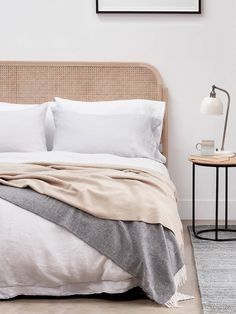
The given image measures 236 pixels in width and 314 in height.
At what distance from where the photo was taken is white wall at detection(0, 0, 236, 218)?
5.09 m

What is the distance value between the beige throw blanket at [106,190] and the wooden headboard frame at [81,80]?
5.21 ft

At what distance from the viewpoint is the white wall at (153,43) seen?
509cm

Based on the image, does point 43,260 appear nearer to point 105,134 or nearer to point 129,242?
point 129,242

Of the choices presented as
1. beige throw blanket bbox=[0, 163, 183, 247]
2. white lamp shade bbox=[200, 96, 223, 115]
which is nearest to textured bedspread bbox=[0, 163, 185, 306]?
beige throw blanket bbox=[0, 163, 183, 247]

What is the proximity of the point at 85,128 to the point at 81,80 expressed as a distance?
2.24 ft

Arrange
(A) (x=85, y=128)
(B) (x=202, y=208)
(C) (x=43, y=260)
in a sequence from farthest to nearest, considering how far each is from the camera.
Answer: (B) (x=202, y=208) < (A) (x=85, y=128) < (C) (x=43, y=260)

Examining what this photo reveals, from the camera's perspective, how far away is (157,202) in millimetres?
3219

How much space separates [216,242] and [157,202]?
130cm

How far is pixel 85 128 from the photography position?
458 cm

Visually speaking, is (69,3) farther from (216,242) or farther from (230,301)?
(230,301)

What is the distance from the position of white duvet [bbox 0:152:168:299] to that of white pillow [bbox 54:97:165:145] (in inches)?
69.5

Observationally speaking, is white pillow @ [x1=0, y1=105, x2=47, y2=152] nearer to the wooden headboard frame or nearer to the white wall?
the wooden headboard frame

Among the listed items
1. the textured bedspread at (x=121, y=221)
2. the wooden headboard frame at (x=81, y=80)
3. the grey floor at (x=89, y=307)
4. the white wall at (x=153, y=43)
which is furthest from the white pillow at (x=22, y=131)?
the grey floor at (x=89, y=307)

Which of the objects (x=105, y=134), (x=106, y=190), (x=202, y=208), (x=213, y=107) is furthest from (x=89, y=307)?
(x=202, y=208)
